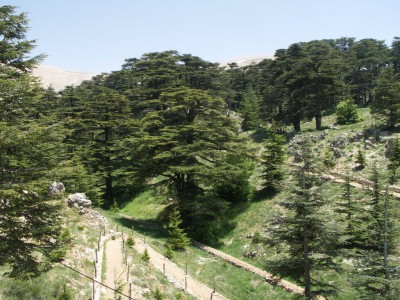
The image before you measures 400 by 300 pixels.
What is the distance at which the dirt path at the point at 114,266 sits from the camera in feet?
50.4

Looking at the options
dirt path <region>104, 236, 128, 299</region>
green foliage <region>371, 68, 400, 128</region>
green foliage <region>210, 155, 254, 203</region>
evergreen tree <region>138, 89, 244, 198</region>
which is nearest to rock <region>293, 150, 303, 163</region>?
green foliage <region>210, 155, 254, 203</region>

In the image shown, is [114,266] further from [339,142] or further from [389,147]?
[339,142]

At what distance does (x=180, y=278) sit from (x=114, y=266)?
4.08 metres

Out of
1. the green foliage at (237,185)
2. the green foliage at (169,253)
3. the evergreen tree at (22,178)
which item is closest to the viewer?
the evergreen tree at (22,178)

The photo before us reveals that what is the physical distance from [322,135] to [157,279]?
28.0 m

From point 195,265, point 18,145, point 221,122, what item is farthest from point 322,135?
point 18,145

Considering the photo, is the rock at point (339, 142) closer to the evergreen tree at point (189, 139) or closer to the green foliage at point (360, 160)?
the green foliage at point (360, 160)

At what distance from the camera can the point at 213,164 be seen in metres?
32.3

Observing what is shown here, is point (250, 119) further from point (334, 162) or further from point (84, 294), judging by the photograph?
point (84, 294)

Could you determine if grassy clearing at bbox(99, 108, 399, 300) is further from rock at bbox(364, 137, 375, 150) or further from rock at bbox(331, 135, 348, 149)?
rock at bbox(331, 135, 348, 149)

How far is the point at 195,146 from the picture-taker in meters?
27.6

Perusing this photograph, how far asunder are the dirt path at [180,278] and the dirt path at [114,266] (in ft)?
4.94

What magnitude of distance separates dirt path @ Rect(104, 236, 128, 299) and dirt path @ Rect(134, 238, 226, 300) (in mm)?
1504

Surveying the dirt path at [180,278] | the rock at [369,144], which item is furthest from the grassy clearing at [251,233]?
the dirt path at [180,278]
